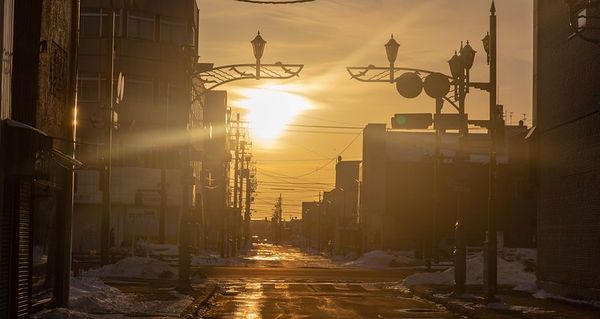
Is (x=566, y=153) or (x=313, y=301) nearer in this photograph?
(x=313, y=301)

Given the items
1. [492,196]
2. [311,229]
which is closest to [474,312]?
[492,196]

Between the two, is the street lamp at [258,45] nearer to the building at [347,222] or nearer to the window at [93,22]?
the window at [93,22]

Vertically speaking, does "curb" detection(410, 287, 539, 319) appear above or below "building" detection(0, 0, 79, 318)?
below

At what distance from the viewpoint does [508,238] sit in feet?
282

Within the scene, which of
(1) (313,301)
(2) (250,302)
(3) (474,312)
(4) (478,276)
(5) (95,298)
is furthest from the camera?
(4) (478,276)

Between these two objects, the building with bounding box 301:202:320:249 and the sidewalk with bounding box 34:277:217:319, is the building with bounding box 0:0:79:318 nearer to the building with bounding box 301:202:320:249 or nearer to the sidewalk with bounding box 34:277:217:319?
the sidewalk with bounding box 34:277:217:319

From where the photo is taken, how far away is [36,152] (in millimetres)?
18094

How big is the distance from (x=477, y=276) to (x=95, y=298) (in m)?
21.9

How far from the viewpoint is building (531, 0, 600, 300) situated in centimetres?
2753

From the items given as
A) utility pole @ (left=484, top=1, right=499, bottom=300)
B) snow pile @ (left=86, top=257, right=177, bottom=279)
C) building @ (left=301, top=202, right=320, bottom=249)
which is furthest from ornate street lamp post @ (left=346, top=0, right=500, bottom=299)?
building @ (left=301, top=202, right=320, bottom=249)

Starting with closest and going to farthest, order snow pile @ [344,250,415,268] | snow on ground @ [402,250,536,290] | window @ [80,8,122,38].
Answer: snow on ground @ [402,250,536,290] < window @ [80,8,122,38] < snow pile @ [344,250,415,268]

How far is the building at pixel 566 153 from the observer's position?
2753 centimetres

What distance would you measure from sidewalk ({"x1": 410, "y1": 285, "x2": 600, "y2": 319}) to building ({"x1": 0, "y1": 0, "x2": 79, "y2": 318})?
30.3 feet

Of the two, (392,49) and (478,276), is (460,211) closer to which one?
(392,49)
